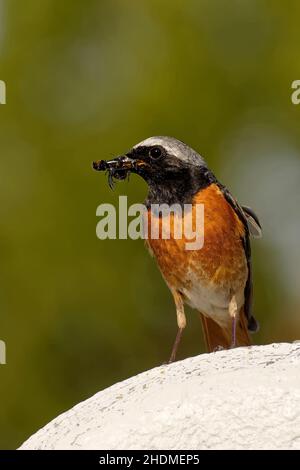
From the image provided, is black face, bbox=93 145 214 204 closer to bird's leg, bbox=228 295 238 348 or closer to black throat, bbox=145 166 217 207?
black throat, bbox=145 166 217 207

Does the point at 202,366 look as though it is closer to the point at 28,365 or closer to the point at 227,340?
the point at 227,340

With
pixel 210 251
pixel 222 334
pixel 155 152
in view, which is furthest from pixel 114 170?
pixel 222 334

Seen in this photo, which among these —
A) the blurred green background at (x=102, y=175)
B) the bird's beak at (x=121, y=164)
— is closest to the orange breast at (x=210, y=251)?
the bird's beak at (x=121, y=164)

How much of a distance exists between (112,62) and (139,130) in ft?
2.93

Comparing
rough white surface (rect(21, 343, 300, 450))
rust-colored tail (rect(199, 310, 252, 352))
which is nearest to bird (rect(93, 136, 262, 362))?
rust-colored tail (rect(199, 310, 252, 352))

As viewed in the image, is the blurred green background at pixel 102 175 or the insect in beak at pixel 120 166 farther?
the blurred green background at pixel 102 175

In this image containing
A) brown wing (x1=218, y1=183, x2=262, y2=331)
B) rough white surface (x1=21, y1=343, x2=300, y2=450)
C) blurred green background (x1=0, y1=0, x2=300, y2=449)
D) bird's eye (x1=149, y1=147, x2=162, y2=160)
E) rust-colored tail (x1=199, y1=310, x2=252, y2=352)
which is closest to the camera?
rough white surface (x1=21, y1=343, x2=300, y2=450)

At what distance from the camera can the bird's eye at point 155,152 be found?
458 centimetres

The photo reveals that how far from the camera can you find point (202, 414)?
3305 mm

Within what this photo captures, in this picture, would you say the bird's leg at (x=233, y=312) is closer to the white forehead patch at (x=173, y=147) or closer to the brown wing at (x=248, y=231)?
the brown wing at (x=248, y=231)

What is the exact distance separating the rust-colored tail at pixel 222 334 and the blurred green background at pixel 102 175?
3.00 metres

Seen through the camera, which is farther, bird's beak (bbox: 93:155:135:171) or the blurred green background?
the blurred green background

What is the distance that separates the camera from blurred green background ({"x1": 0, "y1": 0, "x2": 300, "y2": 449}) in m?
8.80

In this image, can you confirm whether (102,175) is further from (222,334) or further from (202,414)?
(202,414)
